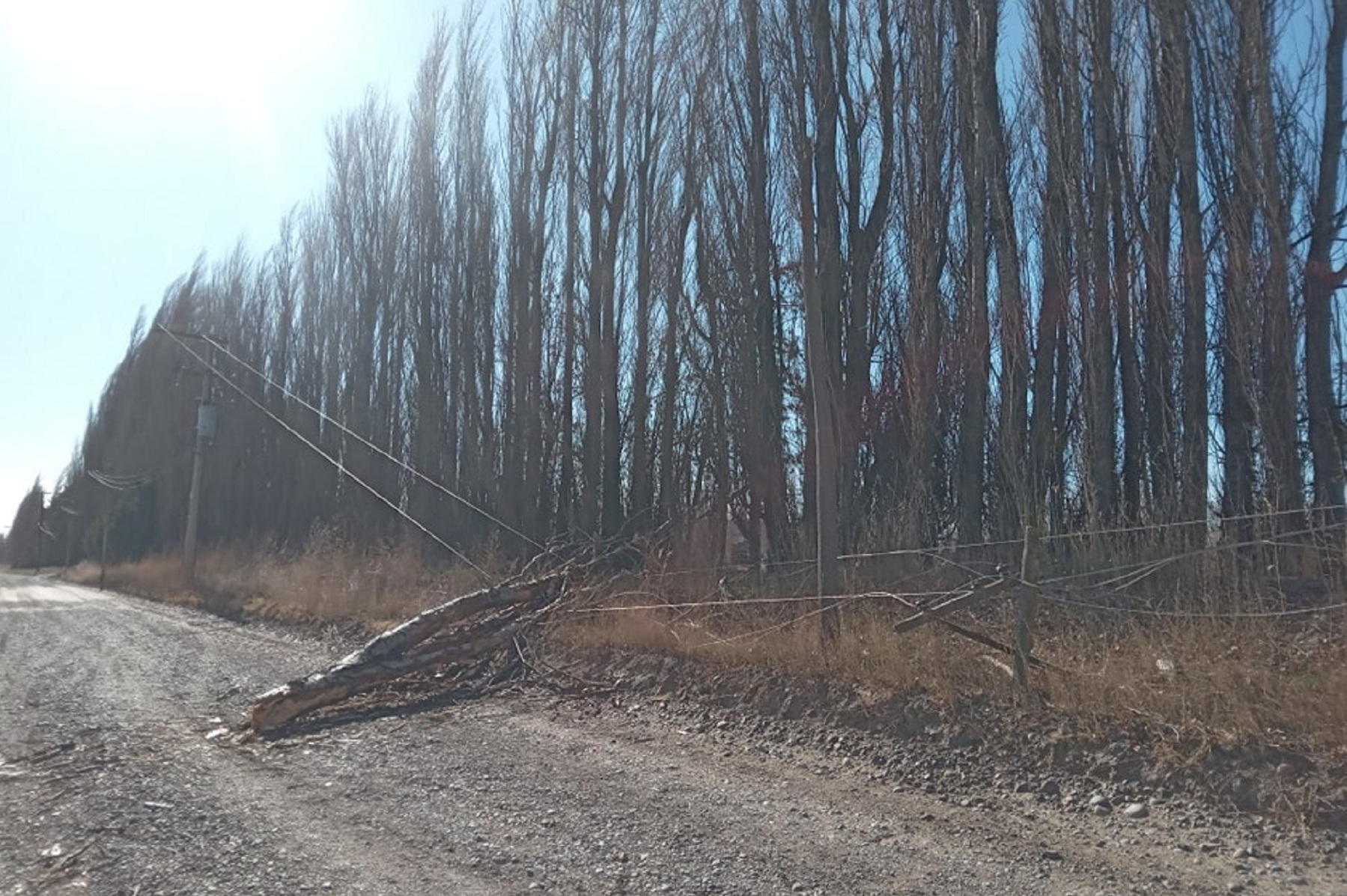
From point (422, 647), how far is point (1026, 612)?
5.93 meters

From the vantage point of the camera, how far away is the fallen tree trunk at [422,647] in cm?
834

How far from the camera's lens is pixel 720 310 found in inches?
653

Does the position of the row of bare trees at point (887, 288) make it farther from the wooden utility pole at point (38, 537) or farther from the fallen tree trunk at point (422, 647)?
the wooden utility pole at point (38, 537)

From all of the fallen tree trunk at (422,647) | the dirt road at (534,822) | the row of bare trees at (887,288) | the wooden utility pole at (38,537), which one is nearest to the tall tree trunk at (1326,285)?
the row of bare trees at (887,288)

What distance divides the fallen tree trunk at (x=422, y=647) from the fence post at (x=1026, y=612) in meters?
5.57

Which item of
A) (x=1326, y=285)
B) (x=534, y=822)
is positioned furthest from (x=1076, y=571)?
(x=534, y=822)

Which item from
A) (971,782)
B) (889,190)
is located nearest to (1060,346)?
(889,190)

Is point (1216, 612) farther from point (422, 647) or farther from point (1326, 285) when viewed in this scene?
point (422, 647)

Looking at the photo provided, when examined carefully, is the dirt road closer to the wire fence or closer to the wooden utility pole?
the wire fence

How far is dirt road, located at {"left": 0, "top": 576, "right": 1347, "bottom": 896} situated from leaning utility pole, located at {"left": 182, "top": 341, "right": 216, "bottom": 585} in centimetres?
1991

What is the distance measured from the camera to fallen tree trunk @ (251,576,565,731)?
834cm

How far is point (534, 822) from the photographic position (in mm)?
5484

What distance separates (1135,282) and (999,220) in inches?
69.7

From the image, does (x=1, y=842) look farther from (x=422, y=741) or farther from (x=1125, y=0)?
(x=1125, y=0)
